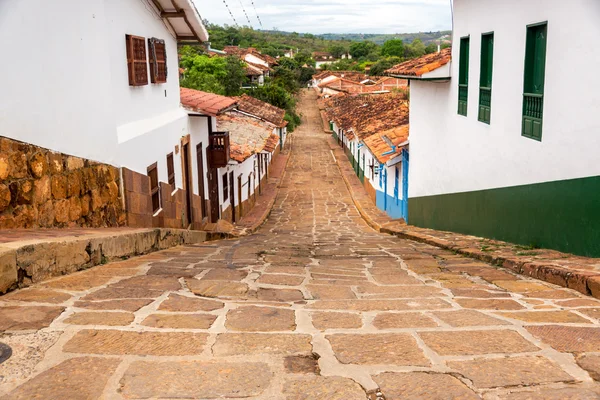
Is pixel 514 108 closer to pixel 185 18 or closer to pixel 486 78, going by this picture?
pixel 486 78

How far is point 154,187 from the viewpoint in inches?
376

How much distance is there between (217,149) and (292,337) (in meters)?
11.7

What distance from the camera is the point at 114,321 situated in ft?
11.8

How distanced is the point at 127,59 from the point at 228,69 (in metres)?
32.5

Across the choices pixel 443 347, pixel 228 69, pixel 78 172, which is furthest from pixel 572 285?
pixel 228 69

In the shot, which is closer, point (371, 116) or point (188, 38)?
point (188, 38)

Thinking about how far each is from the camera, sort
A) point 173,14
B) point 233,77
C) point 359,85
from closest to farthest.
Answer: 1. point 173,14
2. point 233,77
3. point 359,85

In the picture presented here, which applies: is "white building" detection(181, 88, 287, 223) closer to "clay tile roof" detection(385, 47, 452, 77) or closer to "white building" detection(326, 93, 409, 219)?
"white building" detection(326, 93, 409, 219)

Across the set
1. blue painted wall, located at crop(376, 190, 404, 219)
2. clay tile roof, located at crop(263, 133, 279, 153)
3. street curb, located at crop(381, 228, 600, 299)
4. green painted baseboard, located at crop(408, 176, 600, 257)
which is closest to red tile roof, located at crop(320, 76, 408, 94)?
clay tile roof, located at crop(263, 133, 279, 153)

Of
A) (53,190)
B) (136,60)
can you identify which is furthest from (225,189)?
(53,190)

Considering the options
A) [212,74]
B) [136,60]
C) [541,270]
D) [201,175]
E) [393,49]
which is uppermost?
[393,49]

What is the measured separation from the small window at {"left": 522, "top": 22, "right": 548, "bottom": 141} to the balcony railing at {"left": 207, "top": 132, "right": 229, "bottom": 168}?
28.0 feet

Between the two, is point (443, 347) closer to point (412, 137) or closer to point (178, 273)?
point (178, 273)

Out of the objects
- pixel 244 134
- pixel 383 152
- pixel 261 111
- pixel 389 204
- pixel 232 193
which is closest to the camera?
pixel 383 152
